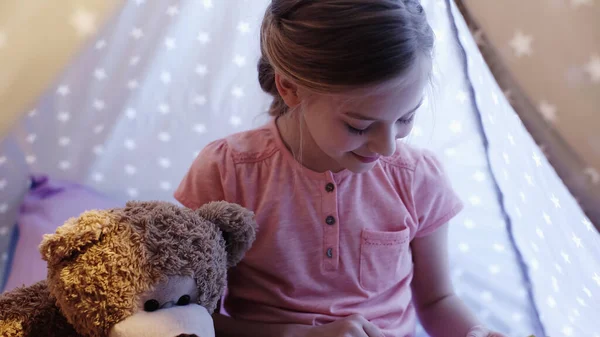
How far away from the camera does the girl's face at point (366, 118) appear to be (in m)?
0.67

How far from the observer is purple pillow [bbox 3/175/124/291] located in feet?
3.63

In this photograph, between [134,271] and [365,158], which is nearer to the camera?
[134,271]

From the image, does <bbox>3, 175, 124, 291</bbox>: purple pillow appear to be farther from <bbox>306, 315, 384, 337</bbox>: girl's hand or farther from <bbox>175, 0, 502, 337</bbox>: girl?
<bbox>306, 315, 384, 337</bbox>: girl's hand

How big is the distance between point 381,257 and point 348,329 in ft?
0.42

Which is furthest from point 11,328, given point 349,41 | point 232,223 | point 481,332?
point 481,332

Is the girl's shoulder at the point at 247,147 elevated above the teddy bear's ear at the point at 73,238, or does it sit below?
below

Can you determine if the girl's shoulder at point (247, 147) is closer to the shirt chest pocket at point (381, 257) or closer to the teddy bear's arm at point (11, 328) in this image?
the shirt chest pocket at point (381, 257)

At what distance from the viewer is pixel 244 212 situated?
741 mm

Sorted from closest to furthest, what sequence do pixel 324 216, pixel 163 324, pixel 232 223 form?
Result: pixel 163 324
pixel 232 223
pixel 324 216

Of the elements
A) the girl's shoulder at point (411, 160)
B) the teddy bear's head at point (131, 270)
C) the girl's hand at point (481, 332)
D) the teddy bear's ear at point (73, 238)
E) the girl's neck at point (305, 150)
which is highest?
the teddy bear's ear at point (73, 238)

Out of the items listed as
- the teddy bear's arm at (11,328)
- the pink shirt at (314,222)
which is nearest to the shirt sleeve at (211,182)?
the pink shirt at (314,222)

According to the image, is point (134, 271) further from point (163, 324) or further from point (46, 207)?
point (46, 207)

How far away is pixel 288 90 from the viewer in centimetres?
75

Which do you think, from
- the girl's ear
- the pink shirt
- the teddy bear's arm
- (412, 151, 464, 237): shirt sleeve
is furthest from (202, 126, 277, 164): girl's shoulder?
the teddy bear's arm
